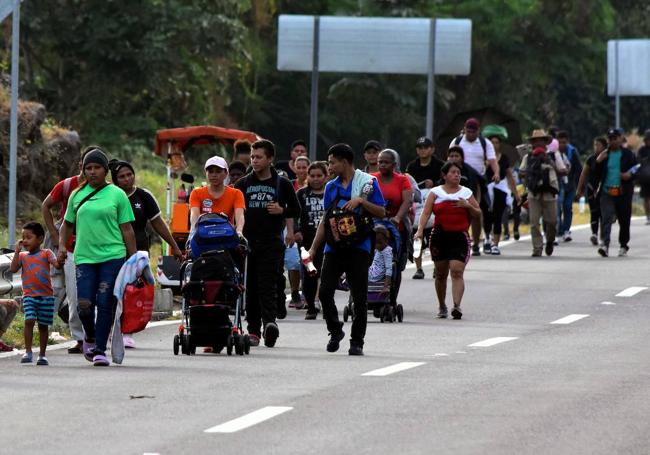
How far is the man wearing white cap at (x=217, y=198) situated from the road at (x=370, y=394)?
3.64 ft

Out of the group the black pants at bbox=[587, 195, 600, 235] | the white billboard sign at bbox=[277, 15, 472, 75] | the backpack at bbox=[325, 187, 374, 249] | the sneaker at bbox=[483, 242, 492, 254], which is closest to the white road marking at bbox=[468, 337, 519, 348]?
the backpack at bbox=[325, 187, 374, 249]

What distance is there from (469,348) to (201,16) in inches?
1157

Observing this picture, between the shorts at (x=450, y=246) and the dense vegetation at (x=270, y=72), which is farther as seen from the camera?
the dense vegetation at (x=270, y=72)

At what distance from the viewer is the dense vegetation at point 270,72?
43969mm

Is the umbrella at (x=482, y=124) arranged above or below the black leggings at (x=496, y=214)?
above

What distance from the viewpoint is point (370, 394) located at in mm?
12234

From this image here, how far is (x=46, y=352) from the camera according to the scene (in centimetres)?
1590

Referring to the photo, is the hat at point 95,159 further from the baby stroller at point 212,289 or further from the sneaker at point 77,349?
the sneaker at point 77,349

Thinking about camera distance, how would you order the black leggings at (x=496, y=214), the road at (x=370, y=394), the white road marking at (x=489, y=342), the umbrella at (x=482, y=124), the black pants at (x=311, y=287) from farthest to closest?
the umbrella at (x=482, y=124) → the black leggings at (x=496, y=214) → the black pants at (x=311, y=287) → the white road marking at (x=489, y=342) → the road at (x=370, y=394)

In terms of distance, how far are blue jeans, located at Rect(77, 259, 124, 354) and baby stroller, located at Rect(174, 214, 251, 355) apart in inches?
30.2

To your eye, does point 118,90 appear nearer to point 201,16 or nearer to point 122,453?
point 201,16

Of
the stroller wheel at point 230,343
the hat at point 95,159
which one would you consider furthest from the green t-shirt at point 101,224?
the stroller wheel at point 230,343

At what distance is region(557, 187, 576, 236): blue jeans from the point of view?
103ft

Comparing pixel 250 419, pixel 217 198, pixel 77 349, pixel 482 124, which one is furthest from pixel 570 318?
pixel 482 124
